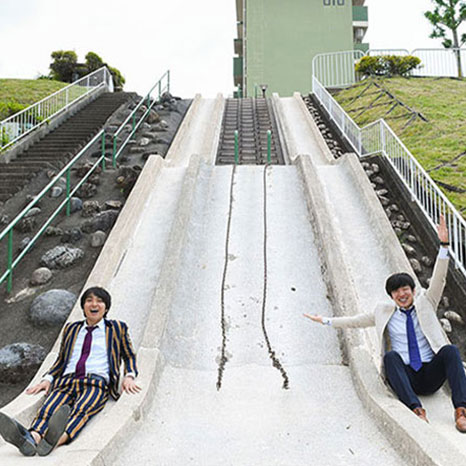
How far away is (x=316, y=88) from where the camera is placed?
1565 cm

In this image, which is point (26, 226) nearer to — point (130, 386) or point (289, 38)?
point (130, 386)

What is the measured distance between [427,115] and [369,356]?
36.4ft

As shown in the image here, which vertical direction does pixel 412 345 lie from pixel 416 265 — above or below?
below

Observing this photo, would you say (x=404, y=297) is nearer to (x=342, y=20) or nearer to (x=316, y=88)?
(x=316, y=88)

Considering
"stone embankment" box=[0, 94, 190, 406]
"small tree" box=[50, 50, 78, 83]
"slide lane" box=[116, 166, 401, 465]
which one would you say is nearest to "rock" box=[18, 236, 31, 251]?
"stone embankment" box=[0, 94, 190, 406]

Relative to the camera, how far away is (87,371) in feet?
10.3

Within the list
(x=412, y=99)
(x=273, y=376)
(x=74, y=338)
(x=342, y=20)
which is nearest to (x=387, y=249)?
(x=273, y=376)

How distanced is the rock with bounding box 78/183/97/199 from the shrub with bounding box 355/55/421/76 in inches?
580

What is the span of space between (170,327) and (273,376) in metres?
1.19

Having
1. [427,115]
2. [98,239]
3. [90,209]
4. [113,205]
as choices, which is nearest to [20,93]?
[90,209]

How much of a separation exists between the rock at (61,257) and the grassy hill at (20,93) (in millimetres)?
8569

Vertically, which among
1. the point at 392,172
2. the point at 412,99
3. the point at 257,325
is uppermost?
the point at 412,99

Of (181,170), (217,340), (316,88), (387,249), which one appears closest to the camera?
(217,340)

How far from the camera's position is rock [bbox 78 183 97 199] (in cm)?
752
